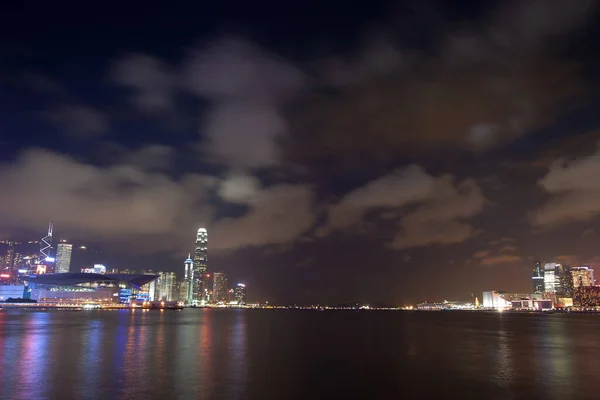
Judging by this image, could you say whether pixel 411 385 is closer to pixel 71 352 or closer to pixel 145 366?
pixel 145 366

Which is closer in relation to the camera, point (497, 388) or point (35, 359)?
point (497, 388)

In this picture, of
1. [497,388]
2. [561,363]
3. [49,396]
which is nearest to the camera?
[49,396]

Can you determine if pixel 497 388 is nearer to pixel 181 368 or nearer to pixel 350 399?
pixel 350 399

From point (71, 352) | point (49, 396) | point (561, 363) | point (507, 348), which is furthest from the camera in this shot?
point (507, 348)

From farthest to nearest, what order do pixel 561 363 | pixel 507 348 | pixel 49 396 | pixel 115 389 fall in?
pixel 507 348 → pixel 561 363 → pixel 115 389 → pixel 49 396

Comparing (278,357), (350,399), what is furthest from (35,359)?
(350,399)

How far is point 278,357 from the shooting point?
1907 inches

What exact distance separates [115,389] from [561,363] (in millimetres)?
43198

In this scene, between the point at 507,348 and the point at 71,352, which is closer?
the point at 71,352

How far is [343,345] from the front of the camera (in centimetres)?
6244

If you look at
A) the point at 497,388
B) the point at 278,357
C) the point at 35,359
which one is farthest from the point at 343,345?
the point at 35,359

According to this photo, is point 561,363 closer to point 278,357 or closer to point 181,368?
point 278,357

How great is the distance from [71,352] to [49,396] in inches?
918

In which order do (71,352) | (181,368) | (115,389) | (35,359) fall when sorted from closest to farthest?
(115,389), (181,368), (35,359), (71,352)
